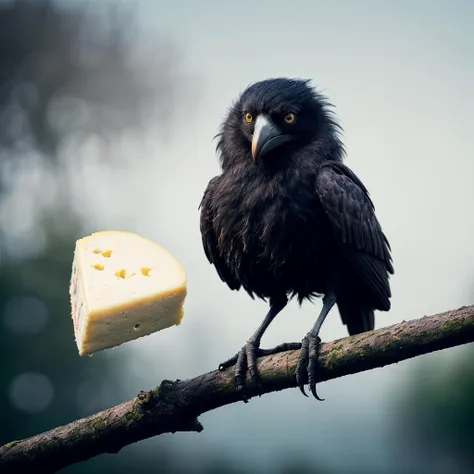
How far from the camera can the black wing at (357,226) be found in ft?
10.9

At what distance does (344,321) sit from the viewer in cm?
384

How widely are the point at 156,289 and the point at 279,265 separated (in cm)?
68

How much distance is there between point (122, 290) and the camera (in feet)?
9.64

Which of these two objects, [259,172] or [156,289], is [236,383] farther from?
[259,172]

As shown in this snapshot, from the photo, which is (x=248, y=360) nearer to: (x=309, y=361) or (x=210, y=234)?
(x=309, y=361)

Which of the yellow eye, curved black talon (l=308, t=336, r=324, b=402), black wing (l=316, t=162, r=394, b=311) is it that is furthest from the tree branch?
the yellow eye

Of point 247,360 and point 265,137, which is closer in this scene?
point 247,360

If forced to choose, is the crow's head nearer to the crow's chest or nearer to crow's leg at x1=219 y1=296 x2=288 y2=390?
the crow's chest

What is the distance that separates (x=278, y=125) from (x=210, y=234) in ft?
2.11

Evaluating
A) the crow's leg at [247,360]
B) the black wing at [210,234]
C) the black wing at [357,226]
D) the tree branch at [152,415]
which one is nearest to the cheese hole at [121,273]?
the tree branch at [152,415]

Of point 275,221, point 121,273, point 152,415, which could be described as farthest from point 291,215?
point 152,415

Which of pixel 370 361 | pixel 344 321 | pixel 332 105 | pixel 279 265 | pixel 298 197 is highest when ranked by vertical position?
pixel 332 105

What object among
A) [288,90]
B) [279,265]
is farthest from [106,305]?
[288,90]

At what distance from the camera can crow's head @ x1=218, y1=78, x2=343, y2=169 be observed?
11.4 ft
